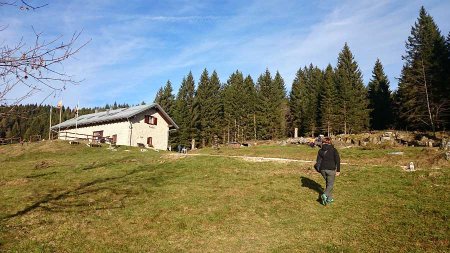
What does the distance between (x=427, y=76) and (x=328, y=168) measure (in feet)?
148

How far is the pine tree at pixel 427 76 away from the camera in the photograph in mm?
48594

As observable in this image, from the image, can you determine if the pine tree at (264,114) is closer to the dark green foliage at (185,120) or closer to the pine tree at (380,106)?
the dark green foliage at (185,120)

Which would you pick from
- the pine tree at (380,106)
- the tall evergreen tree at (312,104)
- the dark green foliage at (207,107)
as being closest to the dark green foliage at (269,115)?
the tall evergreen tree at (312,104)

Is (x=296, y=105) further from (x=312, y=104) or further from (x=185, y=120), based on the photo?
(x=185, y=120)

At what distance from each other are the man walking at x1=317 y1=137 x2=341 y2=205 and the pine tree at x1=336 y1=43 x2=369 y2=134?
5435 centimetres

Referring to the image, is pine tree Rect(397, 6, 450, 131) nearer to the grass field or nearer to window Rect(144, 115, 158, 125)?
the grass field

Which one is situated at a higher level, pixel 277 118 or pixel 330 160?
pixel 277 118

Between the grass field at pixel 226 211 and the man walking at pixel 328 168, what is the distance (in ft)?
1.53

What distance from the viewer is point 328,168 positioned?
14039 millimetres

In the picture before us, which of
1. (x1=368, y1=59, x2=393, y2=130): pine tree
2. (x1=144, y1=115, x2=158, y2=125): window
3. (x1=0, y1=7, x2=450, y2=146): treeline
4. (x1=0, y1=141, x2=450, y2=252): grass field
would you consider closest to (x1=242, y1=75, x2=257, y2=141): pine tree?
(x1=0, y1=7, x2=450, y2=146): treeline

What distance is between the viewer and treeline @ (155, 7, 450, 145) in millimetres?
50984

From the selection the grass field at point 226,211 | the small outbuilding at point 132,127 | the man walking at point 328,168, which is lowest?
the grass field at point 226,211

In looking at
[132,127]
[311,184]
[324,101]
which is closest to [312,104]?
[324,101]

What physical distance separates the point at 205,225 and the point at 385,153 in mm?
19948
